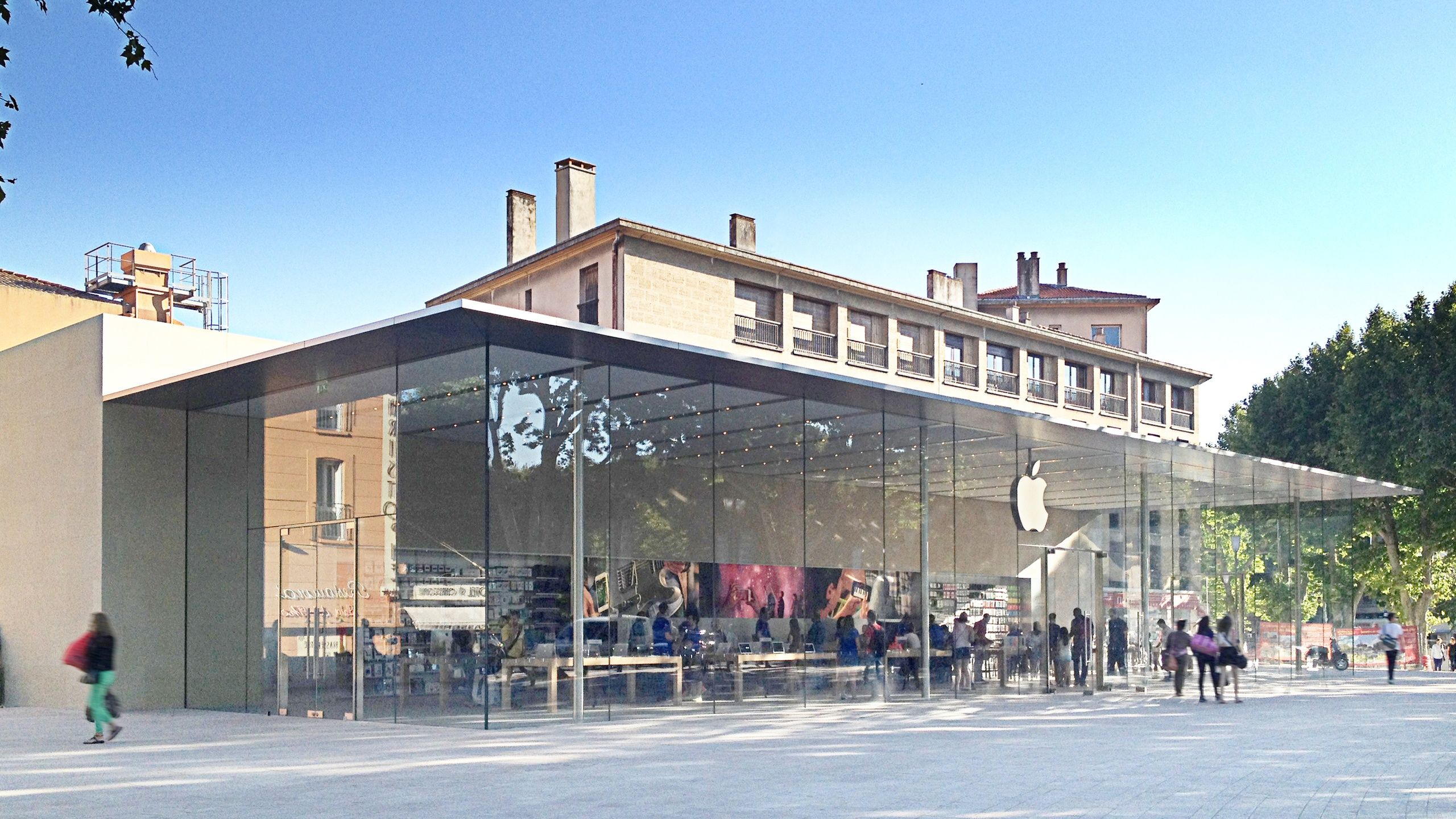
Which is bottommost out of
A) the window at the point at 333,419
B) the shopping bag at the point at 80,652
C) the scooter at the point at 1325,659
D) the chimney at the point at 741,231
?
the scooter at the point at 1325,659

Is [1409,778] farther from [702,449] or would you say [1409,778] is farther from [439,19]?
[439,19]

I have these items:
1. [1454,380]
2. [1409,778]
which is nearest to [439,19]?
[1409,778]

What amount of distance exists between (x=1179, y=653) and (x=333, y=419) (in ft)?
47.1

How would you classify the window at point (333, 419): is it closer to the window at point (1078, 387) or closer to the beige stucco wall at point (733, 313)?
the beige stucco wall at point (733, 313)

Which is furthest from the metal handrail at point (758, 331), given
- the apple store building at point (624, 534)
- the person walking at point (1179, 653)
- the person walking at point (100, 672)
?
the person walking at point (100, 672)

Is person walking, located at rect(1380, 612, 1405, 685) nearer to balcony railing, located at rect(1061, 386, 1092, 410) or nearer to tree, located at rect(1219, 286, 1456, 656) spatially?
tree, located at rect(1219, 286, 1456, 656)

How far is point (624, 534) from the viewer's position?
1794 cm

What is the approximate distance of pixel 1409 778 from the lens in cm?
1140

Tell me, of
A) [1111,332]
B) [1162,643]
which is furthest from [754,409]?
[1111,332]

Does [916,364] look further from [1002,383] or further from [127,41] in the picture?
[127,41]

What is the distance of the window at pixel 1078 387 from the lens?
189 feet

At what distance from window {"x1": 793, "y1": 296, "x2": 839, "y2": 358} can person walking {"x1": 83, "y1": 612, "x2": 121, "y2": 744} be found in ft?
104

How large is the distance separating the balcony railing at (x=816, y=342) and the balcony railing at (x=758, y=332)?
726 mm

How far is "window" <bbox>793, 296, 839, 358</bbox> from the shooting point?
152 ft
